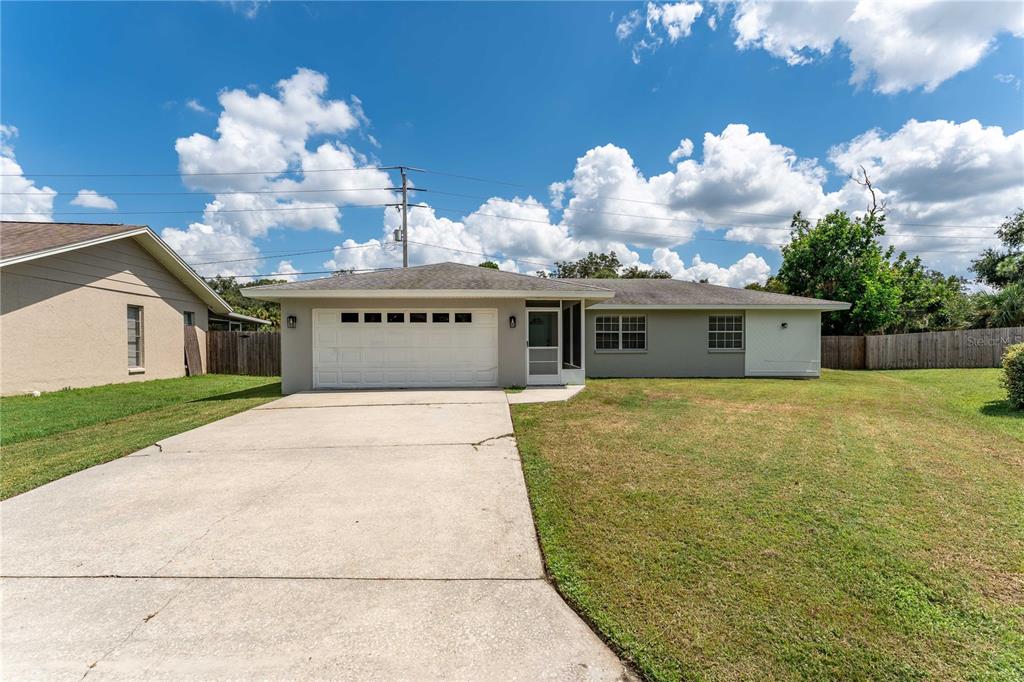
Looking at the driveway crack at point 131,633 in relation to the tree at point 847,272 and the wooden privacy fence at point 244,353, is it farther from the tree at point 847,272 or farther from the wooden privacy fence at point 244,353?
the tree at point 847,272

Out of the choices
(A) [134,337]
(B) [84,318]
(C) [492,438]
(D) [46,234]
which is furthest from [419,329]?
(D) [46,234]

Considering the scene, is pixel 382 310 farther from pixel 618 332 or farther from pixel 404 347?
pixel 618 332

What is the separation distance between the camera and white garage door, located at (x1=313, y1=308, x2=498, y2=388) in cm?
1066

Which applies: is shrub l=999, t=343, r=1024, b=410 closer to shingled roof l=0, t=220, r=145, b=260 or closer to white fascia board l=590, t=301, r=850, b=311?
white fascia board l=590, t=301, r=850, b=311

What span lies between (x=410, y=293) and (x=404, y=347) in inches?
58.0

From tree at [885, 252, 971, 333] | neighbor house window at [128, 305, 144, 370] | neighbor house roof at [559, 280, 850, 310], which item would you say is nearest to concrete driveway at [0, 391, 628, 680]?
neighbor house roof at [559, 280, 850, 310]

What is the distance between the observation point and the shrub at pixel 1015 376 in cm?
720

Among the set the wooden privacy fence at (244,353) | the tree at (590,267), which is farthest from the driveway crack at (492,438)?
the tree at (590,267)

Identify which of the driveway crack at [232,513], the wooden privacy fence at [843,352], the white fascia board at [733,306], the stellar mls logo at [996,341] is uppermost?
the white fascia board at [733,306]

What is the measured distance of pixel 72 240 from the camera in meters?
11.2

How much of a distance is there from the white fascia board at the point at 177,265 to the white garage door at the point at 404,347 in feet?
24.5

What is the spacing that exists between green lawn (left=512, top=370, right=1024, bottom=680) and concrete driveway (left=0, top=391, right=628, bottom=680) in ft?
1.17

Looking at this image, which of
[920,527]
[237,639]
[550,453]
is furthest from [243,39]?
[920,527]

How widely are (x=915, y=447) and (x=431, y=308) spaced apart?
9170 millimetres
